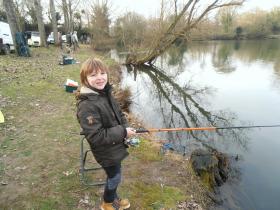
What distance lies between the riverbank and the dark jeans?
42 centimetres

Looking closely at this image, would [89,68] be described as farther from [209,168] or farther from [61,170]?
[209,168]

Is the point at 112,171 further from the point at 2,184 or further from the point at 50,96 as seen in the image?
the point at 50,96

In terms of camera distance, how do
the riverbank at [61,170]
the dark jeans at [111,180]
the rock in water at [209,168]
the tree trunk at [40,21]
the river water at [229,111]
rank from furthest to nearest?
the tree trunk at [40,21] → the river water at [229,111] → the rock in water at [209,168] → the riverbank at [61,170] → the dark jeans at [111,180]

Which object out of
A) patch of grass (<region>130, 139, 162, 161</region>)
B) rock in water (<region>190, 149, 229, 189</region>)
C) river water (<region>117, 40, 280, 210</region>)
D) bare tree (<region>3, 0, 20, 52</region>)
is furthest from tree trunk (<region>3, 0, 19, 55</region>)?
rock in water (<region>190, 149, 229, 189</region>)

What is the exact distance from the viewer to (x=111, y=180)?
11.1ft

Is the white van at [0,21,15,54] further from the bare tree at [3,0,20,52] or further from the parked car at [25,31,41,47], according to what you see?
the parked car at [25,31,41,47]

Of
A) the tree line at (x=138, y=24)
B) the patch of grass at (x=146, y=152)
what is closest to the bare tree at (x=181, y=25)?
the tree line at (x=138, y=24)

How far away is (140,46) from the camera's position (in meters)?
21.9

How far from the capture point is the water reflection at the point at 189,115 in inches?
303

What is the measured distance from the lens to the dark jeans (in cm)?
328

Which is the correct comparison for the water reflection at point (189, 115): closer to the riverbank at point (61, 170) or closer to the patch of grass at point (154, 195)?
the riverbank at point (61, 170)

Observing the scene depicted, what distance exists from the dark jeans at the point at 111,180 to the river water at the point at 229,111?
7.42 ft

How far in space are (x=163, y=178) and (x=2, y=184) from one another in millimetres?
2515

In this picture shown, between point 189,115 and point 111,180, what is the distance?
23.7 ft
